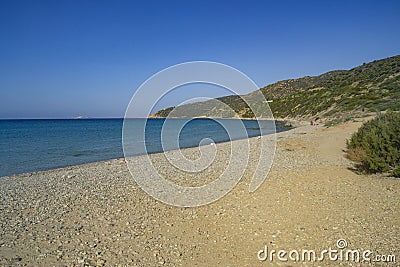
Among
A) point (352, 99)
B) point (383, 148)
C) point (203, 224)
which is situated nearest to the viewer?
point (203, 224)

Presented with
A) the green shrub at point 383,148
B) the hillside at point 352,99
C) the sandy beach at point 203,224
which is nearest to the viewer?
the sandy beach at point 203,224

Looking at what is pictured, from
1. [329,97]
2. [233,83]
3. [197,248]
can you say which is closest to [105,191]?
[197,248]

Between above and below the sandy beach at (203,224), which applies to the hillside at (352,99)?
above

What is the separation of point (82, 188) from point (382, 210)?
7.89 meters

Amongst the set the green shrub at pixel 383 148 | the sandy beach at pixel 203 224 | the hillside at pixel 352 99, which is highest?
the hillside at pixel 352 99

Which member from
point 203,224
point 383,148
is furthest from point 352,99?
point 203,224

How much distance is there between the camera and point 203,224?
5.45 meters

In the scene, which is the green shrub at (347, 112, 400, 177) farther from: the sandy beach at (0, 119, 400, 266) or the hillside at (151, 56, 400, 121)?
the hillside at (151, 56, 400, 121)

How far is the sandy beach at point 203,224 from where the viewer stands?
13.9 ft

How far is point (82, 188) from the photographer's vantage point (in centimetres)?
884

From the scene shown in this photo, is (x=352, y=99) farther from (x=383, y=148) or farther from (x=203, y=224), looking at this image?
(x=203, y=224)

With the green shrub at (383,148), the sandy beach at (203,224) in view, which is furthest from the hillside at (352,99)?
the sandy beach at (203,224)

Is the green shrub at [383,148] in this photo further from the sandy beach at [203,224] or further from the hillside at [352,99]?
the hillside at [352,99]

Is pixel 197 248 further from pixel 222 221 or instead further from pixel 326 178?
pixel 326 178
